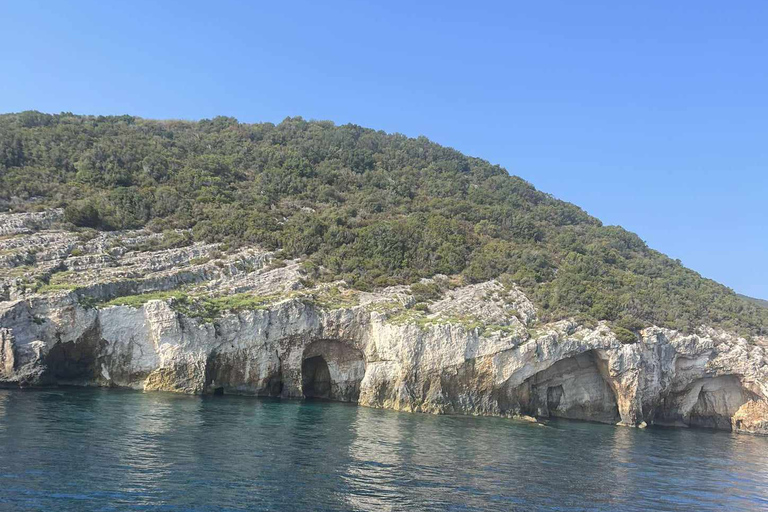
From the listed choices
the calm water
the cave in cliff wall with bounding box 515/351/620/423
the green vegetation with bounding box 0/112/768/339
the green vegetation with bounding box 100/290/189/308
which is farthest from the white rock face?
the green vegetation with bounding box 0/112/768/339

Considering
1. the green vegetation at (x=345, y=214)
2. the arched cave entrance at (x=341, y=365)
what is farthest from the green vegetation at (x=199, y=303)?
the green vegetation at (x=345, y=214)

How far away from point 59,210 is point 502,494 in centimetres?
3872

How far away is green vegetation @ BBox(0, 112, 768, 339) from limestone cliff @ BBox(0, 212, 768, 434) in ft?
9.88

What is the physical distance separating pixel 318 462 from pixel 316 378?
63.6 ft

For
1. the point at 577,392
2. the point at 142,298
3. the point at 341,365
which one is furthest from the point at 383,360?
the point at 142,298

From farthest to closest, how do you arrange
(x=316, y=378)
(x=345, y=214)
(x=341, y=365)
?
1. (x=345, y=214)
2. (x=316, y=378)
3. (x=341, y=365)

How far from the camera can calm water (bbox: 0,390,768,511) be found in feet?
45.4

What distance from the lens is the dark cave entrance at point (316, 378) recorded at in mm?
36812

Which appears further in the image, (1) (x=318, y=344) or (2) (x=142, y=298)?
(1) (x=318, y=344)

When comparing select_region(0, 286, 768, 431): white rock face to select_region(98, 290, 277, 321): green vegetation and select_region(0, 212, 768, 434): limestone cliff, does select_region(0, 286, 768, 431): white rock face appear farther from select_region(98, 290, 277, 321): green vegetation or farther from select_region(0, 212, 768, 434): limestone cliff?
select_region(98, 290, 277, 321): green vegetation

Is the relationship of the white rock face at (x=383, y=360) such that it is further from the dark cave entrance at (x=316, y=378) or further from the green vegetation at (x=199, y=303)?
the green vegetation at (x=199, y=303)

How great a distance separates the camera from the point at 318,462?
1808 centimetres

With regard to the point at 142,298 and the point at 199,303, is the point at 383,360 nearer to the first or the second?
the point at 199,303

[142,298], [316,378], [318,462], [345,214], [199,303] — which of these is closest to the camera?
[318,462]
